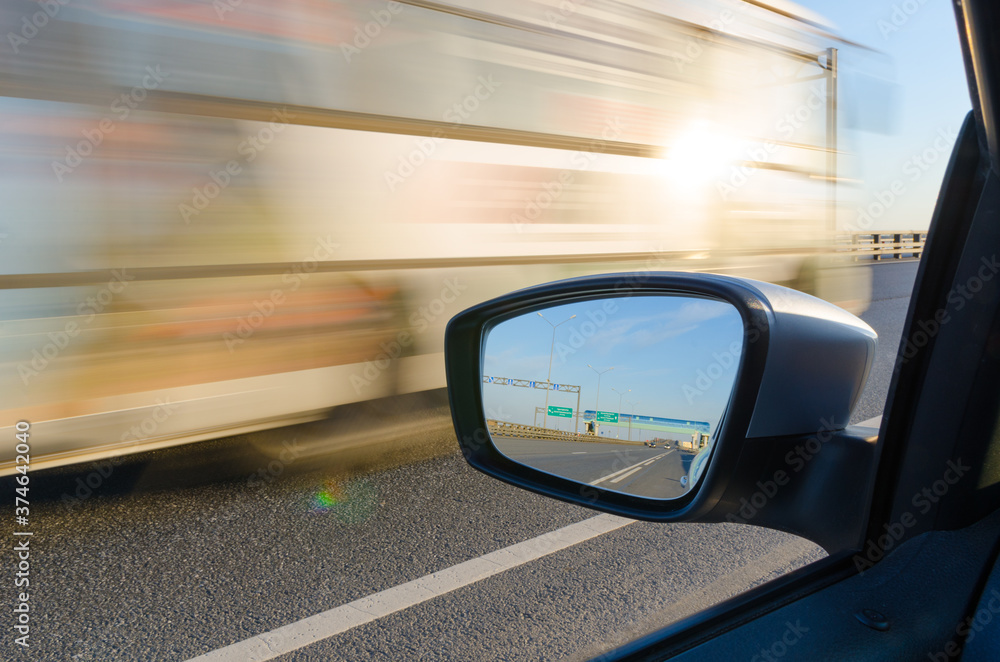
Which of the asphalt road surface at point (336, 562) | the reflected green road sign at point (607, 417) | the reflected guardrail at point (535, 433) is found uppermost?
the reflected green road sign at point (607, 417)

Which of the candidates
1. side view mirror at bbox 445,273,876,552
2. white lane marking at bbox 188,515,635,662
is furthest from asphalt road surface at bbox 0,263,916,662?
side view mirror at bbox 445,273,876,552

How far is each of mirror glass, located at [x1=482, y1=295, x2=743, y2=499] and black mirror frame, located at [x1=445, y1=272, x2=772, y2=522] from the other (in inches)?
0.9

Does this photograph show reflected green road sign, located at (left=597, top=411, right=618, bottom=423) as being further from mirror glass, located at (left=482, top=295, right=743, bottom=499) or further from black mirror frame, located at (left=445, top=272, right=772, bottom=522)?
black mirror frame, located at (left=445, top=272, right=772, bottom=522)

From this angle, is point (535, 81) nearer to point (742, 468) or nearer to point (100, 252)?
point (100, 252)

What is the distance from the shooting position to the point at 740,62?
227 inches

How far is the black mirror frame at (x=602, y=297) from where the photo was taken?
1018mm

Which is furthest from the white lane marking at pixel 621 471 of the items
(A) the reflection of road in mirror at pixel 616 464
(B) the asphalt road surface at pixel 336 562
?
(B) the asphalt road surface at pixel 336 562

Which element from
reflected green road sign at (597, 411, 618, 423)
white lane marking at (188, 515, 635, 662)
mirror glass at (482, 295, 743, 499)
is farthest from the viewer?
white lane marking at (188, 515, 635, 662)

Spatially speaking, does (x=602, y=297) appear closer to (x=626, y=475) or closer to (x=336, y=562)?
(x=626, y=475)

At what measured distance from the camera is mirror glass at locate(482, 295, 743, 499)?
115 cm

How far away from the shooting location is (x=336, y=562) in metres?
3.17

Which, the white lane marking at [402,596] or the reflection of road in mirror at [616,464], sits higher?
the reflection of road in mirror at [616,464]

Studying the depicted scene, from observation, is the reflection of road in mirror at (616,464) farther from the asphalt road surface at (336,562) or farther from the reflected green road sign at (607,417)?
the asphalt road surface at (336,562)

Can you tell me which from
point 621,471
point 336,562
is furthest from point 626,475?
point 336,562
